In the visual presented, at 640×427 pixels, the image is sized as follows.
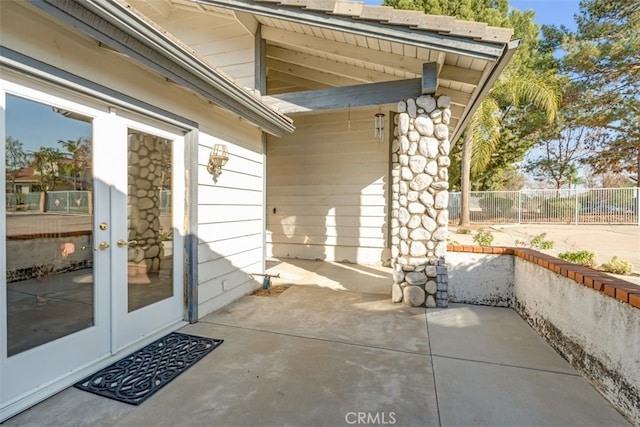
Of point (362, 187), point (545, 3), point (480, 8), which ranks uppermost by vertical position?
point (545, 3)

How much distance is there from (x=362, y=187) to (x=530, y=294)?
3735 millimetres

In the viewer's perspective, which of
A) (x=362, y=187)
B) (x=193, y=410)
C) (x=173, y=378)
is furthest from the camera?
(x=362, y=187)

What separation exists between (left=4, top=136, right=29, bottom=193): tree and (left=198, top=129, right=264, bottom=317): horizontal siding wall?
1.55 meters

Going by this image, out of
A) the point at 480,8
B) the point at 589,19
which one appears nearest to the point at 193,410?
the point at 480,8

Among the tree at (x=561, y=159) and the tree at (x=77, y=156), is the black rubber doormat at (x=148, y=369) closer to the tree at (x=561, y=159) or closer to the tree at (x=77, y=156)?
the tree at (x=77, y=156)

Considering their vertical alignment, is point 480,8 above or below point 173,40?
above

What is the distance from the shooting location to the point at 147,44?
226 cm

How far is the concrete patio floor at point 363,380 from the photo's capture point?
192cm

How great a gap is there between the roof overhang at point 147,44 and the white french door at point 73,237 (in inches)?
21.1

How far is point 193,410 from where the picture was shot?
6.49ft

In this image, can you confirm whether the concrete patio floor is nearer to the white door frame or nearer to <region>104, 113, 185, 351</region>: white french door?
the white door frame

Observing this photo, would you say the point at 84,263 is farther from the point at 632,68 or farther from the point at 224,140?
the point at 632,68

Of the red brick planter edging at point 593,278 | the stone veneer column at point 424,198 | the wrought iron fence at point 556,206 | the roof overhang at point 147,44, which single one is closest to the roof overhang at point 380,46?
the stone veneer column at point 424,198

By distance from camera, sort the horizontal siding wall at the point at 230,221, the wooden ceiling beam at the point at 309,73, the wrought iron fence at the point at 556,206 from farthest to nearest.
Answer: the wrought iron fence at the point at 556,206
the wooden ceiling beam at the point at 309,73
the horizontal siding wall at the point at 230,221
